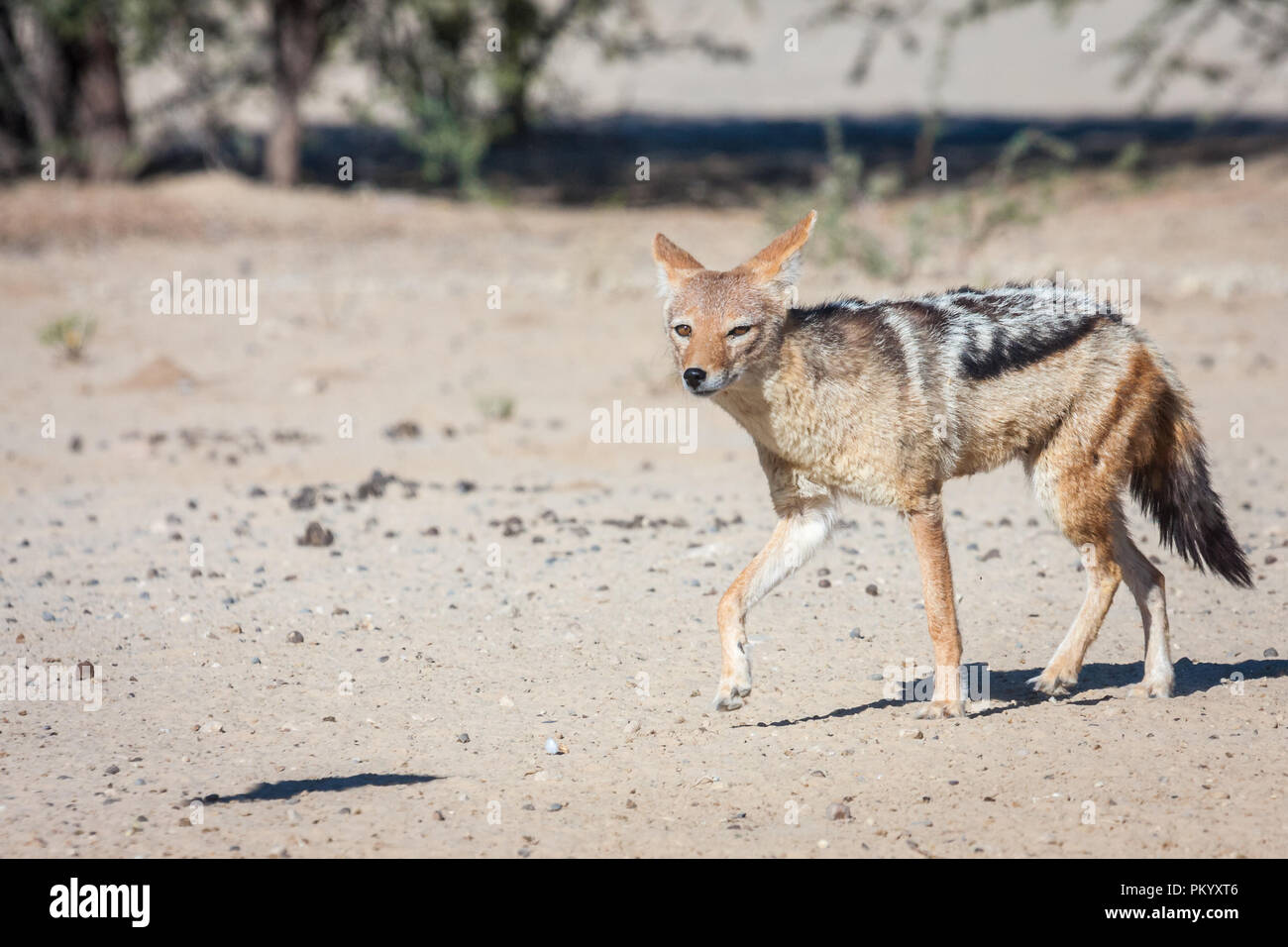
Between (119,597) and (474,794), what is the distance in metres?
2.96

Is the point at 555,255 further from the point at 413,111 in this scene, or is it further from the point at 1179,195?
the point at 1179,195

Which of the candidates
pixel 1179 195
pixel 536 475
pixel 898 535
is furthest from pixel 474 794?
pixel 1179 195

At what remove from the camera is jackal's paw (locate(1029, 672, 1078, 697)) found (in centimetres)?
595

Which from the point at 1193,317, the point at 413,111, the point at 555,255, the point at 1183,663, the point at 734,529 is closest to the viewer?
the point at 1183,663

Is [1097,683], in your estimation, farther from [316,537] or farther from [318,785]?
[316,537]

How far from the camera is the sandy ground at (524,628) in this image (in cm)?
487

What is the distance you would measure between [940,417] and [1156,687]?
1.41m

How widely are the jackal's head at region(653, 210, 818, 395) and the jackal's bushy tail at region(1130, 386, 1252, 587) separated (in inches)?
66.2

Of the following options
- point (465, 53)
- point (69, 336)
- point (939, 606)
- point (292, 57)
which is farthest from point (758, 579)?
point (465, 53)

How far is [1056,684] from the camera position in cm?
596

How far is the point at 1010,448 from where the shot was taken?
5922 millimetres

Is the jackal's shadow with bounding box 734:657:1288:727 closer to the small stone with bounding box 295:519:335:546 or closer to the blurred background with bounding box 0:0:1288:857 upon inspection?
the blurred background with bounding box 0:0:1288:857

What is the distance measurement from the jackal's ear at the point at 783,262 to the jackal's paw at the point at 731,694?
1553 mm

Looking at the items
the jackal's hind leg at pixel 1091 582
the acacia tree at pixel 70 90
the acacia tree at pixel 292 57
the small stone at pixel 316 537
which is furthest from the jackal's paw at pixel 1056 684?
the acacia tree at pixel 70 90
